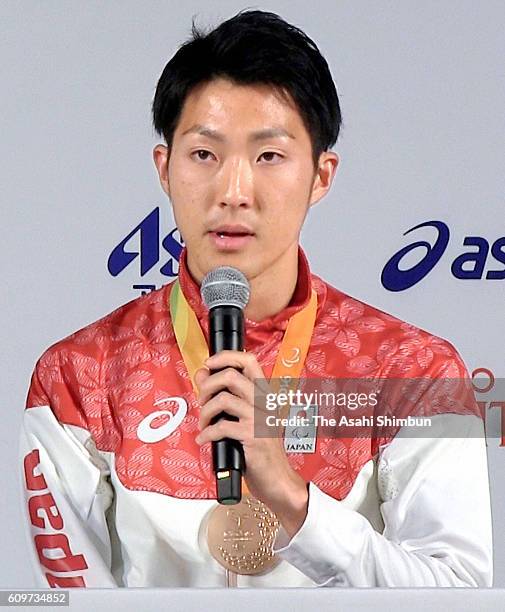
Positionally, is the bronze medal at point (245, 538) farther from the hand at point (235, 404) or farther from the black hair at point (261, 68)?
the black hair at point (261, 68)

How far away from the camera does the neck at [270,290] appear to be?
82.4 inches

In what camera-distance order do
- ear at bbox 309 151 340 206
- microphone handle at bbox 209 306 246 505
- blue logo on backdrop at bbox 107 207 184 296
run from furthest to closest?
blue logo on backdrop at bbox 107 207 184 296
ear at bbox 309 151 340 206
microphone handle at bbox 209 306 246 505

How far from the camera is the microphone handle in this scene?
145cm

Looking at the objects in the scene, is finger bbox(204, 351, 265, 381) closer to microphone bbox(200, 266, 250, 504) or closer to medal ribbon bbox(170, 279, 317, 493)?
microphone bbox(200, 266, 250, 504)

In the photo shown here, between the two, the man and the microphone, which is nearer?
the microphone

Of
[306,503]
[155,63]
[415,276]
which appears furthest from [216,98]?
[306,503]

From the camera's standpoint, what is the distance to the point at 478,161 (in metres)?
2.38

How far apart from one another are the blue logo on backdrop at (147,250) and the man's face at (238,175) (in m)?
0.21

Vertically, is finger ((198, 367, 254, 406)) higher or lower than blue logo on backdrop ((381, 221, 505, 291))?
lower

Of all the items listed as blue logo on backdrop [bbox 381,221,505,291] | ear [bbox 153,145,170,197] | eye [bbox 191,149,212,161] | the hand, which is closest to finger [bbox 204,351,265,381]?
the hand

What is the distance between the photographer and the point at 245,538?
1.90 meters

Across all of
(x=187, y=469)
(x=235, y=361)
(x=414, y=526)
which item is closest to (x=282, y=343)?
(x=187, y=469)

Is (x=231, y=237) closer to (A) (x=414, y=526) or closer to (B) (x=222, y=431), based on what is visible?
(A) (x=414, y=526)

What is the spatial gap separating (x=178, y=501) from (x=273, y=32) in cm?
73
